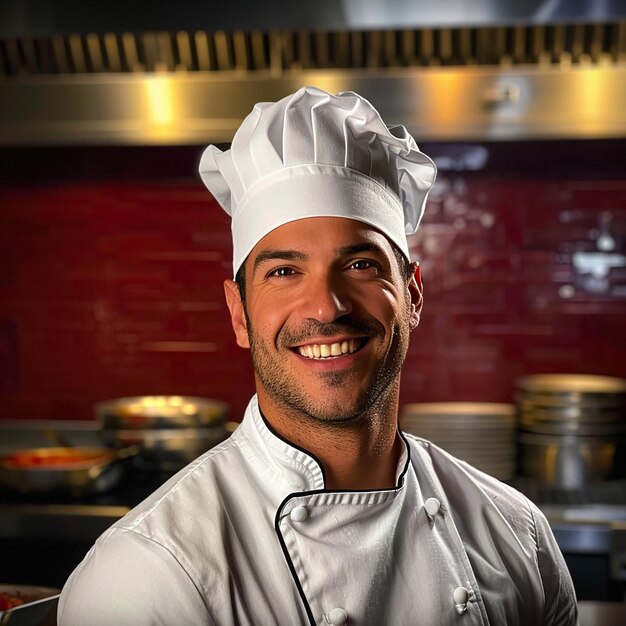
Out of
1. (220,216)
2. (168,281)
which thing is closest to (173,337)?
(168,281)

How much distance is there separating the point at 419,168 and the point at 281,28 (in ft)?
4.87

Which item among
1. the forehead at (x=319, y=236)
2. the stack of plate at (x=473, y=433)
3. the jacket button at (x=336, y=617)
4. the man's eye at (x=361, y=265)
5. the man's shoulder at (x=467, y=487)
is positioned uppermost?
the forehead at (x=319, y=236)

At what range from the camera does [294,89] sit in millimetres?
3248

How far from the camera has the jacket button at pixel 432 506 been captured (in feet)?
5.37

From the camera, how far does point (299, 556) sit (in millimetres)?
1453

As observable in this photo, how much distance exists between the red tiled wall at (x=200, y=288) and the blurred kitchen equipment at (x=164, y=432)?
59 centimetres

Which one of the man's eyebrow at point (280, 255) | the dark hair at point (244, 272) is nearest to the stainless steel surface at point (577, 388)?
the dark hair at point (244, 272)

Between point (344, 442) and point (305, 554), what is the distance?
197mm

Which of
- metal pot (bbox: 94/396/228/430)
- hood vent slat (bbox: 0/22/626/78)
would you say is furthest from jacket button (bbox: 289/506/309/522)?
hood vent slat (bbox: 0/22/626/78)

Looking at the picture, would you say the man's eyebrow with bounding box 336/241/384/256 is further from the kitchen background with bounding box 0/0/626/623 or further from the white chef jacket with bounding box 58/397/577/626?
the kitchen background with bounding box 0/0/626/623

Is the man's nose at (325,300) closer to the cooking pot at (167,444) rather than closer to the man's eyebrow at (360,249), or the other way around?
the man's eyebrow at (360,249)

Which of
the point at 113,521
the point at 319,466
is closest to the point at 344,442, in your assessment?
the point at 319,466

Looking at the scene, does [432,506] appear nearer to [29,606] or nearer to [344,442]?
[344,442]

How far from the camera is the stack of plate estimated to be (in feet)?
10.4
